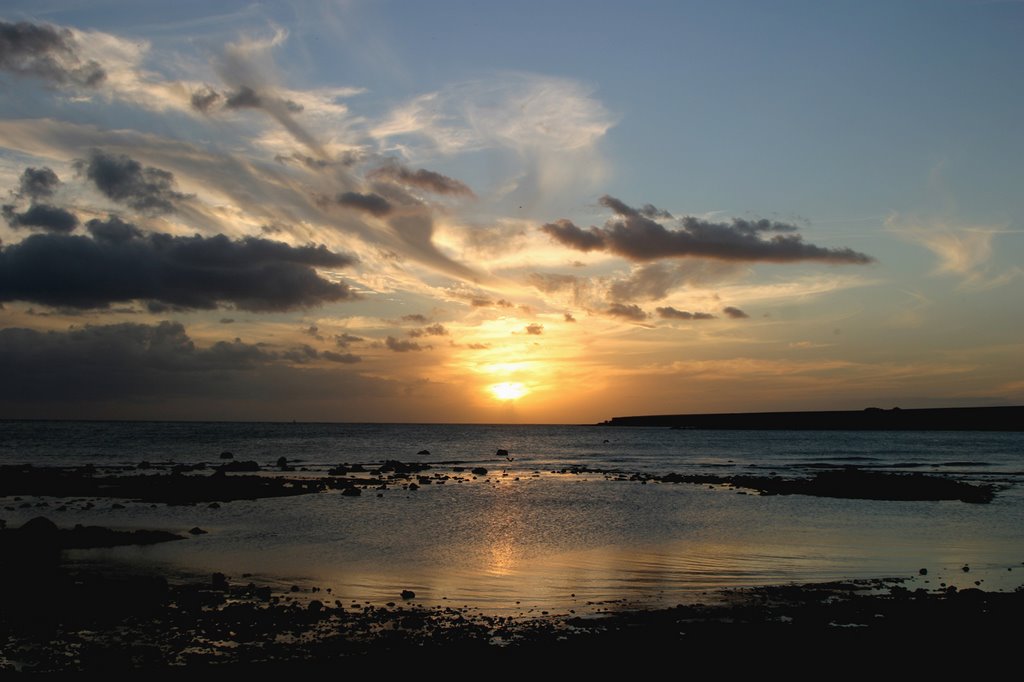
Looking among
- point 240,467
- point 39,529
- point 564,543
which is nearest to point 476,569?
point 564,543

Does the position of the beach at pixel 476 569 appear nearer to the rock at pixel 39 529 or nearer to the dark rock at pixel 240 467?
the rock at pixel 39 529

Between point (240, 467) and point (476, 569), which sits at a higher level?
point (476, 569)

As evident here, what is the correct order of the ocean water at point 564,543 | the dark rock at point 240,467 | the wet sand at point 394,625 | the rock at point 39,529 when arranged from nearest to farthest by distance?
the wet sand at point 394,625
the ocean water at point 564,543
the rock at point 39,529
the dark rock at point 240,467

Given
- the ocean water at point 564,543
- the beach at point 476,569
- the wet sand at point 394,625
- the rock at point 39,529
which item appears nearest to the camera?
the wet sand at point 394,625

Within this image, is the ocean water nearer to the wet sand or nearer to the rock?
the wet sand

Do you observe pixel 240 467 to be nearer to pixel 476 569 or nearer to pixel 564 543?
pixel 564 543

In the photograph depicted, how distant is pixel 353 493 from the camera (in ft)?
175

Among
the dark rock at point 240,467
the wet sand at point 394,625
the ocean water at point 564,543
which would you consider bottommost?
the dark rock at point 240,467

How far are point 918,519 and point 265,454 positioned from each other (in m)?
90.7

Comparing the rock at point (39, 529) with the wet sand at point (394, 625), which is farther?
the rock at point (39, 529)

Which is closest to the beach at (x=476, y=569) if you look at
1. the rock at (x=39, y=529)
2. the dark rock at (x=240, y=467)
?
the rock at (x=39, y=529)

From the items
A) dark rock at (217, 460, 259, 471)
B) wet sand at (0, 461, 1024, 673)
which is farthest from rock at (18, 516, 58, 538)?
dark rock at (217, 460, 259, 471)

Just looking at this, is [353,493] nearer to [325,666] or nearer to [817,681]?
[325,666]

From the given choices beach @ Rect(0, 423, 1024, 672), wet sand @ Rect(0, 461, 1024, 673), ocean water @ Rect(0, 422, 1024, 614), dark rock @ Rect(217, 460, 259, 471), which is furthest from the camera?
dark rock @ Rect(217, 460, 259, 471)
